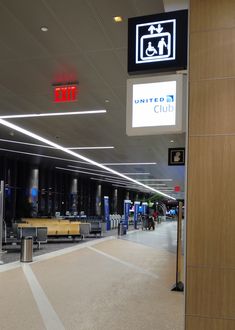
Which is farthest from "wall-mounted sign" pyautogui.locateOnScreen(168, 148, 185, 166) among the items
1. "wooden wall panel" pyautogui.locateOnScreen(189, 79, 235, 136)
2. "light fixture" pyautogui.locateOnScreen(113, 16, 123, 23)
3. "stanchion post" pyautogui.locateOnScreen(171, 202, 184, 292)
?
"wooden wall panel" pyautogui.locateOnScreen(189, 79, 235, 136)

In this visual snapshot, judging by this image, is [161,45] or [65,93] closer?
[161,45]

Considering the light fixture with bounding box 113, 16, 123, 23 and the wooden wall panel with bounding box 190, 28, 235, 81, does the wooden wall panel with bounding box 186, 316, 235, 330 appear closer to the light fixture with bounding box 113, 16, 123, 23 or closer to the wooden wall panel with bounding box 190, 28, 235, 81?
the wooden wall panel with bounding box 190, 28, 235, 81

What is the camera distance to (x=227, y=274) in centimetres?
338

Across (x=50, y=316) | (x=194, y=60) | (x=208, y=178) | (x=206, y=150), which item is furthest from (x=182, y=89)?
(x=50, y=316)

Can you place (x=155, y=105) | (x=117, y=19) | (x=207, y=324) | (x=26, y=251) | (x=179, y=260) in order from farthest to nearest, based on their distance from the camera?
1. (x=26, y=251)
2. (x=179, y=260)
3. (x=117, y=19)
4. (x=155, y=105)
5. (x=207, y=324)

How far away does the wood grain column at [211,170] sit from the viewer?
3.38 meters

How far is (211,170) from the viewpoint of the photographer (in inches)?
137

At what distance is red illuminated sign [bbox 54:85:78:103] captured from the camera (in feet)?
29.8

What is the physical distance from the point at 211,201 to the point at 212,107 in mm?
818

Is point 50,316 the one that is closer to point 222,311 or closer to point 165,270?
point 222,311

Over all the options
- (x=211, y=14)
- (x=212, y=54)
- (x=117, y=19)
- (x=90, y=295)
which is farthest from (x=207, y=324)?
(x=117, y=19)

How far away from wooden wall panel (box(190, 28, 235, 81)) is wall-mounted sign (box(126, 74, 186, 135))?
0.69 ft

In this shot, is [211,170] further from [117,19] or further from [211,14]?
[117,19]

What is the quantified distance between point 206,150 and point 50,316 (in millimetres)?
3771
